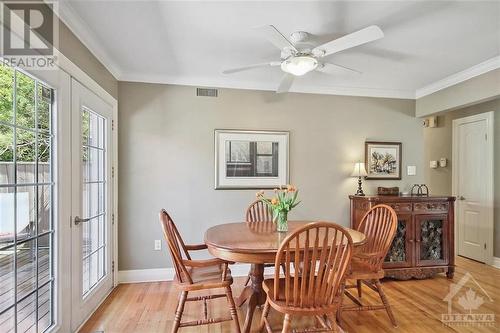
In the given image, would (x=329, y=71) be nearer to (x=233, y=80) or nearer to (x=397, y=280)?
(x=233, y=80)

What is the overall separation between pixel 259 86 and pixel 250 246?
226 centimetres

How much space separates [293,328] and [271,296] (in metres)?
0.64

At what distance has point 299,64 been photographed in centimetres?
221

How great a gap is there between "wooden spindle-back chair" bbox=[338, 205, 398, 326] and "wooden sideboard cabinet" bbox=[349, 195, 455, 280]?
0.58 m

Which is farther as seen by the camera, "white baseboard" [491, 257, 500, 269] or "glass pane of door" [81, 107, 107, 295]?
"white baseboard" [491, 257, 500, 269]

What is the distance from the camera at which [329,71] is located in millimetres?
2525

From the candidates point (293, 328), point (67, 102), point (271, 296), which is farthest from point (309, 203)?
point (67, 102)

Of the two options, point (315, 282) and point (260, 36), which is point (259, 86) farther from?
point (315, 282)

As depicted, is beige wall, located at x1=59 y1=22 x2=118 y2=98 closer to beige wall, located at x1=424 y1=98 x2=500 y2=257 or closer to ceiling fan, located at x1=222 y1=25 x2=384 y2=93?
ceiling fan, located at x1=222 y1=25 x2=384 y2=93

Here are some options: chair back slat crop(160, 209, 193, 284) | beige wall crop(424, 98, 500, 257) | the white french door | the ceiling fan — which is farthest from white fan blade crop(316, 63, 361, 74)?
beige wall crop(424, 98, 500, 257)

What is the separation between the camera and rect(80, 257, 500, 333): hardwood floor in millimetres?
2283

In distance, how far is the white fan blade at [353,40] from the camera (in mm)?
1794

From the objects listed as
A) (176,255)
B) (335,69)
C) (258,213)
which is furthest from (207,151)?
(335,69)

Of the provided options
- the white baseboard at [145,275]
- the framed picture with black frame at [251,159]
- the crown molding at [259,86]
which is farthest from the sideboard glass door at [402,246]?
the white baseboard at [145,275]
